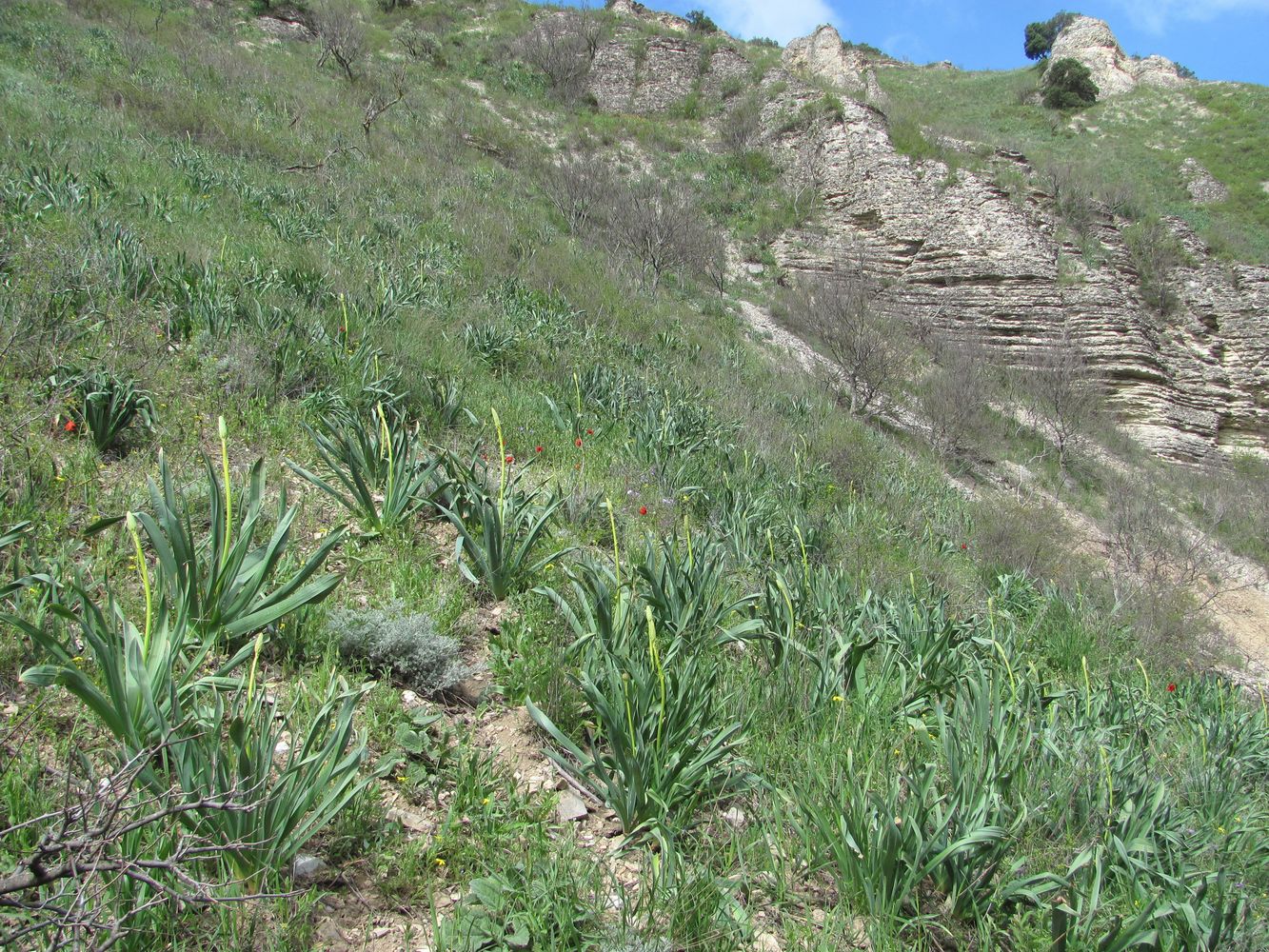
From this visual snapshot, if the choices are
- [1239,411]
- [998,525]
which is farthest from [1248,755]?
[1239,411]

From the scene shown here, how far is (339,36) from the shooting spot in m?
20.6

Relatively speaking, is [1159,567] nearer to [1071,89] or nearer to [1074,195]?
[1074,195]

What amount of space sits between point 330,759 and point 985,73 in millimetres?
49308

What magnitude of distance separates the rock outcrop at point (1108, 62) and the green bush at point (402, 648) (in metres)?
41.0

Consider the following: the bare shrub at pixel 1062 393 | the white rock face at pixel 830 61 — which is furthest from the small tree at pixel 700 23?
the bare shrub at pixel 1062 393

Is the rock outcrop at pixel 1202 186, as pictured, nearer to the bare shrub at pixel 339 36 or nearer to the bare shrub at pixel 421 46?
the bare shrub at pixel 421 46

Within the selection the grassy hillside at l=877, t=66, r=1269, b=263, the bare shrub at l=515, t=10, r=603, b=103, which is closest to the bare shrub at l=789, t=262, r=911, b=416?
the grassy hillside at l=877, t=66, r=1269, b=263

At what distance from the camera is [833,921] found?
1776 mm

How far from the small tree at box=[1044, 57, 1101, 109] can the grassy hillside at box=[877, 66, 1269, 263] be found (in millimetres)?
657

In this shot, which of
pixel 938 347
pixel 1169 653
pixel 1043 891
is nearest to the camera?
pixel 1043 891

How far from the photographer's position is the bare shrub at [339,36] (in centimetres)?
1950

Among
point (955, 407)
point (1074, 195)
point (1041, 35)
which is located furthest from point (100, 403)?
point (1041, 35)

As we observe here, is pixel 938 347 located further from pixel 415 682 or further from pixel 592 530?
pixel 415 682

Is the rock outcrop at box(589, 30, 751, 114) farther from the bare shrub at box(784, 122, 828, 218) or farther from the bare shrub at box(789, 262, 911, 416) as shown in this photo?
the bare shrub at box(789, 262, 911, 416)
